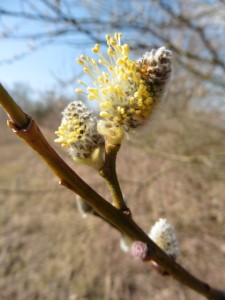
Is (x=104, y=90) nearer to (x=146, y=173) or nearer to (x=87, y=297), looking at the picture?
(x=87, y=297)

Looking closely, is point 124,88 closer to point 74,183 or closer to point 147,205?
point 74,183

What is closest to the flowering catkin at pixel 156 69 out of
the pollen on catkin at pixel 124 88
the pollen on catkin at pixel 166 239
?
the pollen on catkin at pixel 124 88

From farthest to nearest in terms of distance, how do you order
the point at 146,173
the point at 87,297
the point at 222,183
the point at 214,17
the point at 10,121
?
the point at 146,173
the point at 222,183
the point at 87,297
the point at 214,17
the point at 10,121

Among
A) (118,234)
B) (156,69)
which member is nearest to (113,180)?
(156,69)

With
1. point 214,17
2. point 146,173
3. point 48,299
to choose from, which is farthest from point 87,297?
point 146,173

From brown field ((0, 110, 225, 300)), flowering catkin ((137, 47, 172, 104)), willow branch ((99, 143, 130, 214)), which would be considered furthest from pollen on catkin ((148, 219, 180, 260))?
brown field ((0, 110, 225, 300))
